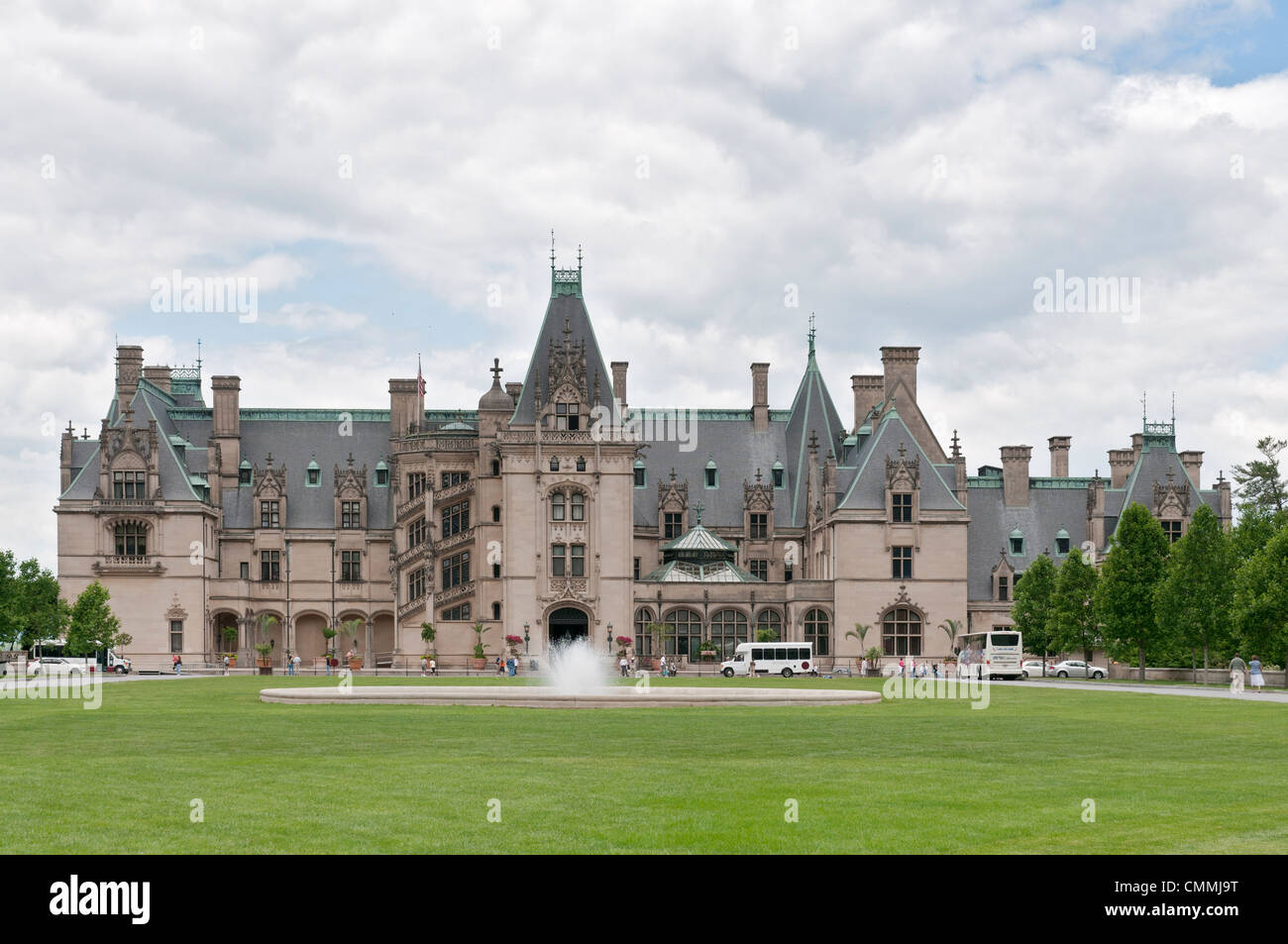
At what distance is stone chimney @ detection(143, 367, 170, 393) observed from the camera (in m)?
112

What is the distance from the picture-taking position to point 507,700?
4384 centimetres

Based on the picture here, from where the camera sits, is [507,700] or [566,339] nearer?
[507,700]

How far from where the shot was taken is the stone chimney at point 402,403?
109m

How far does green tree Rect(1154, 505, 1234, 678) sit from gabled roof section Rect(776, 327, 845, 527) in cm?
3381

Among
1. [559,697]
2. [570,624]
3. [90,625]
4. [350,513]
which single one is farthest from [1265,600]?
[350,513]

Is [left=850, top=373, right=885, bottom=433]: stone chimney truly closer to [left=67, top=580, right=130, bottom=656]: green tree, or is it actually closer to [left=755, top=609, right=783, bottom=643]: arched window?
[left=755, top=609, right=783, bottom=643]: arched window

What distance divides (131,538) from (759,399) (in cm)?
4295

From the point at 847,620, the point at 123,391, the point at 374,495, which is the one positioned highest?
the point at 123,391

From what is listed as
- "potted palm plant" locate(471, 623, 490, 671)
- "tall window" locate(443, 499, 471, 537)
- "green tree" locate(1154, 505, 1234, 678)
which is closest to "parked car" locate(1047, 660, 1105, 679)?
"green tree" locate(1154, 505, 1234, 678)

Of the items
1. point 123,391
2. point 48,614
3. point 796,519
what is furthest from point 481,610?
point 48,614

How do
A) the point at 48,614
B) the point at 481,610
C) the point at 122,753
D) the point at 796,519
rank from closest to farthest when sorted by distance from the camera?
the point at 122,753, the point at 481,610, the point at 796,519, the point at 48,614

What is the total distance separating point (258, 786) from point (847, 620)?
75.6 metres
